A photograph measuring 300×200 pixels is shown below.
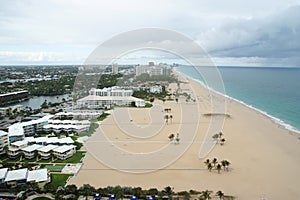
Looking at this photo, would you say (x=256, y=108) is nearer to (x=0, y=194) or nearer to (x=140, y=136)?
(x=140, y=136)

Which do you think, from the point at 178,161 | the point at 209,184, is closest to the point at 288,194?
the point at 209,184

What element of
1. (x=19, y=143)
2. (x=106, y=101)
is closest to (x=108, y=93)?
(x=106, y=101)

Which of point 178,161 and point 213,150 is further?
point 213,150

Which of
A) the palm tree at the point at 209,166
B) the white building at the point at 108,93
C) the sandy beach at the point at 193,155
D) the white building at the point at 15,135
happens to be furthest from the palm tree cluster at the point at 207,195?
the white building at the point at 108,93

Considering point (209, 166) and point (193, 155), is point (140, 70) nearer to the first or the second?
point (193, 155)

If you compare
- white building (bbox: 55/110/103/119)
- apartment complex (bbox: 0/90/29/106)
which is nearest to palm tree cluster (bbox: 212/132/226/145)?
white building (bbox: 55/110/103/119)

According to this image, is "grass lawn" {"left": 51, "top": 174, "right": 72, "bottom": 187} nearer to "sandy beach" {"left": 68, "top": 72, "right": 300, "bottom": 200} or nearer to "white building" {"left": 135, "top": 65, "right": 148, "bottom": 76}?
"sandy beach" {"left": 68, "top": 72, "right": 300, "bottom": 200}
